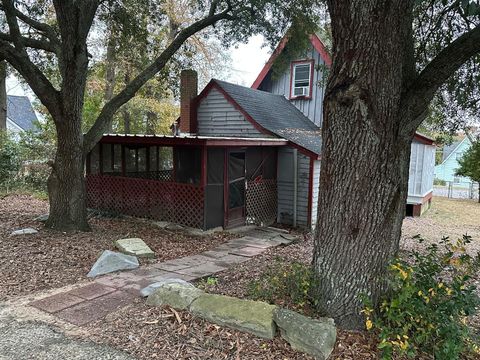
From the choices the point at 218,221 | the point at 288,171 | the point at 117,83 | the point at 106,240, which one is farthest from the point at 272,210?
the point at 117,83

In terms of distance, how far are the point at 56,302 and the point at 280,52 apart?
8556mm

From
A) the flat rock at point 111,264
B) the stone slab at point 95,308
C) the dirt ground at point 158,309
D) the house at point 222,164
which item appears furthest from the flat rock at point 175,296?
the house at point 222,164

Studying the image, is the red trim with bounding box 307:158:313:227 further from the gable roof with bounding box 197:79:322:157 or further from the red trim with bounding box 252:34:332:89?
the red trim with bounding box 252:34:332:89

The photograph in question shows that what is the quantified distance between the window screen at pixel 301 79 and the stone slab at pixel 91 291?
11.4 m

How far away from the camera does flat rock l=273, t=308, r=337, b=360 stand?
3068mm

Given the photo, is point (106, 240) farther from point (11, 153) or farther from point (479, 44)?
point (11, 153)

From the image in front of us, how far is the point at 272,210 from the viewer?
1145 centimetres

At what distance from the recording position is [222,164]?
30.9 feet

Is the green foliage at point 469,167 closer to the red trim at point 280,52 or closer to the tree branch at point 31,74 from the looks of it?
the red trim at point 280,52

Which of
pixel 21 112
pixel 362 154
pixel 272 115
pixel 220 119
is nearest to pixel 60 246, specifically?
pixel 362 154

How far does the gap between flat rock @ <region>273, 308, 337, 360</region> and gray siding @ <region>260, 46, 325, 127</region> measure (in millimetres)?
11288

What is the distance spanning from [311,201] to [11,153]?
409 inches

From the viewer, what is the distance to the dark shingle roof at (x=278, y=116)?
11.3 metres

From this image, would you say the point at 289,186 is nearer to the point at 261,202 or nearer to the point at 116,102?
the point at 261,202
